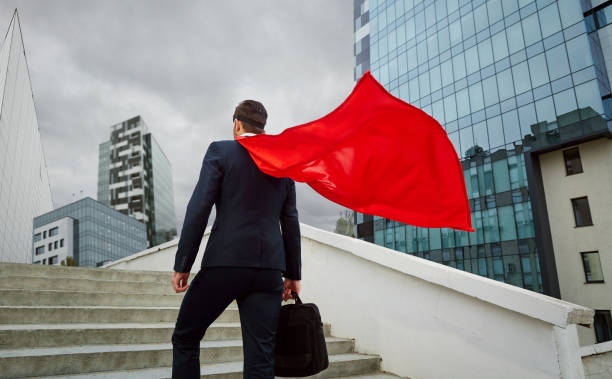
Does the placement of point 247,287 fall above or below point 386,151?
below

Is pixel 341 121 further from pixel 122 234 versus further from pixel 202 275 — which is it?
pixel 122 234

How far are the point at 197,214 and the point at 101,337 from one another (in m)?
2.01

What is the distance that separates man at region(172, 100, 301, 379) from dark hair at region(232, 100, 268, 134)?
6.8 inches

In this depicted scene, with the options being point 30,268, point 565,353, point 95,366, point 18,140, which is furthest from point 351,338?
point 18,140

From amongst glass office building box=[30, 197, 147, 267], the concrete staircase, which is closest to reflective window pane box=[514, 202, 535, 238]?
the concrete staircase

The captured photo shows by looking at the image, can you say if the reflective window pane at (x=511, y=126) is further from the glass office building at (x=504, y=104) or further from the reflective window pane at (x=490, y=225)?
the reflective window pane at (x=490, y=225)

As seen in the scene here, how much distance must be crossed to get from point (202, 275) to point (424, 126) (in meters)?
1.75

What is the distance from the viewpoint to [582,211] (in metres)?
24.3

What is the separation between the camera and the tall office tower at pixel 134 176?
91625 millimetres

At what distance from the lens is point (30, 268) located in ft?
16.6

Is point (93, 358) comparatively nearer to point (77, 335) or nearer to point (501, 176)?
point (77, 335)

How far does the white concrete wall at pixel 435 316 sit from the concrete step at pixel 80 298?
5.91 feet

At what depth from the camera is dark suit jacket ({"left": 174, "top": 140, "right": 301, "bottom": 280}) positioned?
205 centimetres

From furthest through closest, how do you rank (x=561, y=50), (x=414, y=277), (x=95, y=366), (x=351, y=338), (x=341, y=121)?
(x=561, y=50), (x=351, y=338), (x=414, y=277), (x=95, y=366), (x=341, y=121)
